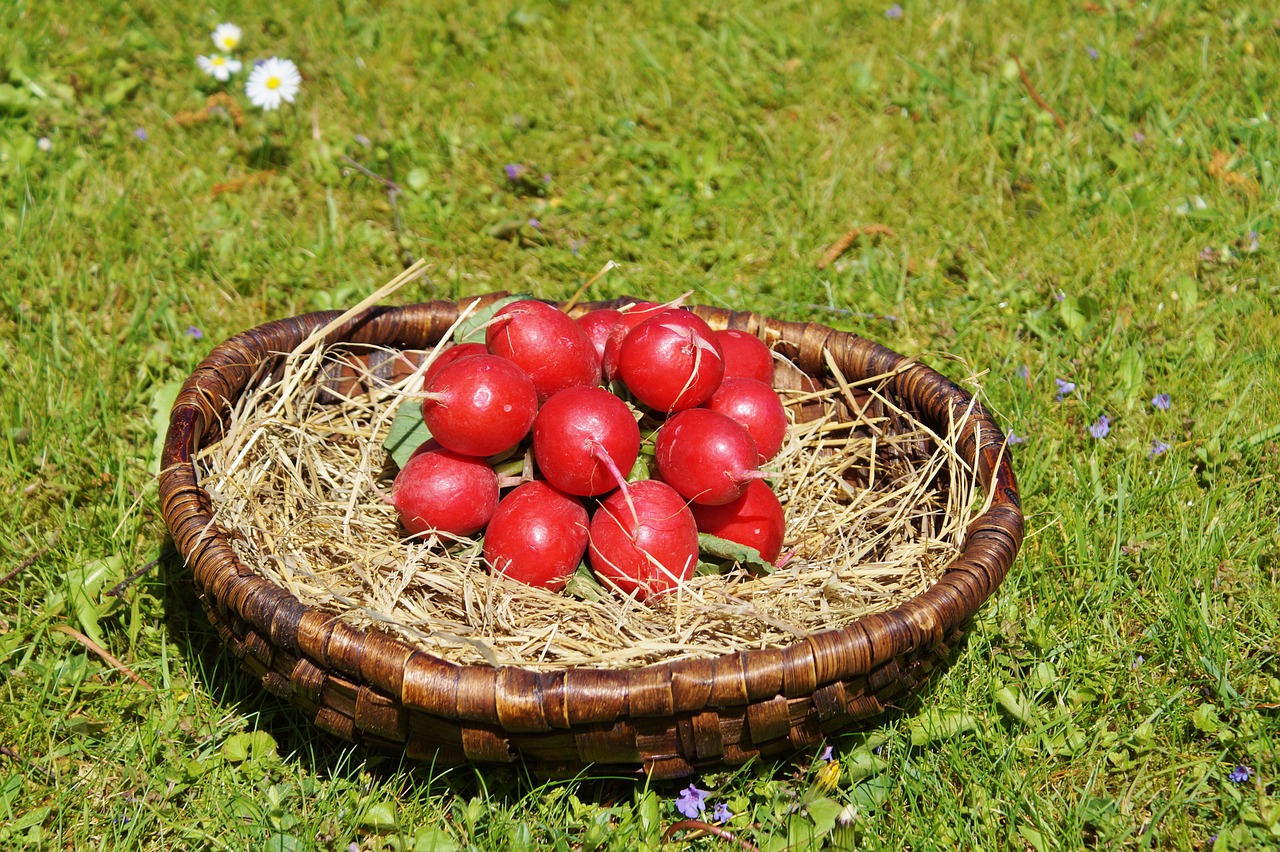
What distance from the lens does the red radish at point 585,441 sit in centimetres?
233

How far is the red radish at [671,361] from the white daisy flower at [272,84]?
8.21 feet

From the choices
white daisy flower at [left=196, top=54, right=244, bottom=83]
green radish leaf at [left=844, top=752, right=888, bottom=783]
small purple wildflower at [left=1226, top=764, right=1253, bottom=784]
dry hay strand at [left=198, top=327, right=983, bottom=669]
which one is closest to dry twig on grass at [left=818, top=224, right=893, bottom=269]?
dry hay strand at [left=198, top=327, right=983, bottom=669]

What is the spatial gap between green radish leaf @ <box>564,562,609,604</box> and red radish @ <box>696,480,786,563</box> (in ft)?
0.93

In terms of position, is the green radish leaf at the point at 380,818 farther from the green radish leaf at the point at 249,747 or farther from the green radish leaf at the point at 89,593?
the green radish leaf at the point at 89,593

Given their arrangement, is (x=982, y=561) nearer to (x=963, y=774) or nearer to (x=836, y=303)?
(x=963, y=774)

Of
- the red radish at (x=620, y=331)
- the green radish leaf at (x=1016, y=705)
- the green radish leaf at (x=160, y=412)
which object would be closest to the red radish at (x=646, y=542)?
the red radish at (x=620, y=331)

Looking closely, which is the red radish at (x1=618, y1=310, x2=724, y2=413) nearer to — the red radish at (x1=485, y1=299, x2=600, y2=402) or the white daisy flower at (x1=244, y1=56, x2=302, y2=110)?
the red radish at (x1=485, y1=299, x2=600, y2=402)

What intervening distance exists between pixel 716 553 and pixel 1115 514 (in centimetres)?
117

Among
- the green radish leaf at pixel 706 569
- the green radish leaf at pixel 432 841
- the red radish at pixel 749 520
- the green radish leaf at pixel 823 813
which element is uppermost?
the red radish at pixel 749 520

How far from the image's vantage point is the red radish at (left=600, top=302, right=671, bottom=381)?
8.62ft

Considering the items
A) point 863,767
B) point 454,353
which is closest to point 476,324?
point 454,353

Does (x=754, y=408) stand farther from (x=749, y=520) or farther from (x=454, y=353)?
(x=454, y=353)

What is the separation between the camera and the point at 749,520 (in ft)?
8.10

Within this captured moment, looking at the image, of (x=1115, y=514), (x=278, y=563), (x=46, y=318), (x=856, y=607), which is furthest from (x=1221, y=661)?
(x=46, y=318)
